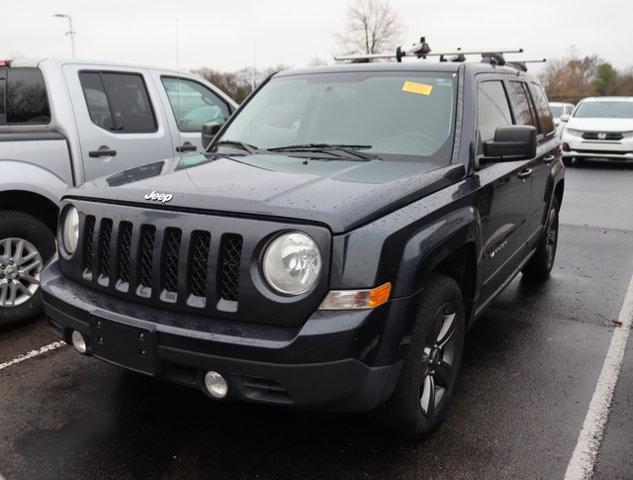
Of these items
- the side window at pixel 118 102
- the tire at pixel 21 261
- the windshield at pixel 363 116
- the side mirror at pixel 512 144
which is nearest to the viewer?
the side mirror at pixel 512 144

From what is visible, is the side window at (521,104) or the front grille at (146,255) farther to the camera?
the side window at (521,104)

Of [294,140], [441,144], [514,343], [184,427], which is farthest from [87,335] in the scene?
[514,343]

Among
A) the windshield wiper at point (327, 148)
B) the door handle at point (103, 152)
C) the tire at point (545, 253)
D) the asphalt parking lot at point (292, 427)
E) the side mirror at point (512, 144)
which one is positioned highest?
the side mirror at point (512, 144)

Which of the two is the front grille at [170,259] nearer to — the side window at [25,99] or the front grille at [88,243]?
the front grille at [88,243]

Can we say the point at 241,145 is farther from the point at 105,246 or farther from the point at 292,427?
the point at 292,427

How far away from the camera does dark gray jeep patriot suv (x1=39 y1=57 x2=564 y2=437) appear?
2357mm

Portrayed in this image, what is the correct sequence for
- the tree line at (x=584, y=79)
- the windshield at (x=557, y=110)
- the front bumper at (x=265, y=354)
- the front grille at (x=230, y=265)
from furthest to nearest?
the tree line at (x=584, y=79), the windshield at (x=557, y=110), the front grille at (x=230, y=265), the front bumper at (x=265, y=354)

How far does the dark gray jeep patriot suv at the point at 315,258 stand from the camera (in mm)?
2357

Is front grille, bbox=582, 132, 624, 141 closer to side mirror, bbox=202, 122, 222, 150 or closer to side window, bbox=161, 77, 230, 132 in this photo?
side window, bbox=161, 77, 230, 132

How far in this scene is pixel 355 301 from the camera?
2357 millimetres

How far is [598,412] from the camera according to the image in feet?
10.9

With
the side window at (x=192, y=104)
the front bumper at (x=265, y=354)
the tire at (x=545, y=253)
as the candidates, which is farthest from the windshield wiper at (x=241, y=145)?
the tire at (x=545, y=253)

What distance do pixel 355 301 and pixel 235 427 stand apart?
120 cm

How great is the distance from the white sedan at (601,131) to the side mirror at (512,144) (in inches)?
511
